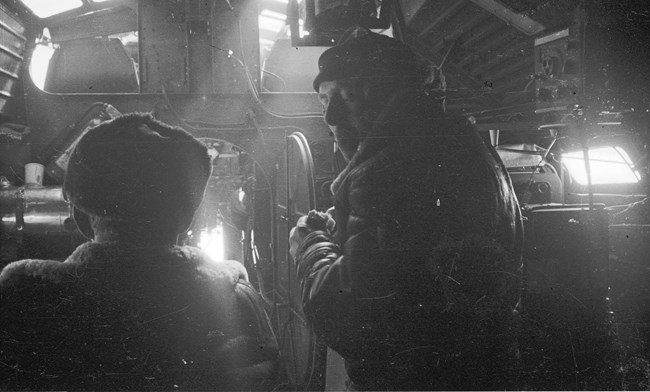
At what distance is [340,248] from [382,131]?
0.54 m

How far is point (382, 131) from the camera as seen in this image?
179cm

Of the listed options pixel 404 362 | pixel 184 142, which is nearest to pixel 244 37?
pixel 184 142

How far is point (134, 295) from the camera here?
5.36ft

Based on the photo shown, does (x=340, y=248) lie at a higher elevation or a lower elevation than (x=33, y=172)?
lower

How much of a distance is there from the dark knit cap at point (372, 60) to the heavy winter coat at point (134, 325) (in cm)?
101

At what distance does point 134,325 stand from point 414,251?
3.71 ft

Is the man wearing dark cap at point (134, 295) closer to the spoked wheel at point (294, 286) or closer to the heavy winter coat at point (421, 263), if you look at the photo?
the heavy winter coat at point (421, 263)

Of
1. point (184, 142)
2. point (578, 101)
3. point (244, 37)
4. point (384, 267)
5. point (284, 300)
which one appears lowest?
point (284, 300)

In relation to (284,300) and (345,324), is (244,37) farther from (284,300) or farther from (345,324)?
(345,324)

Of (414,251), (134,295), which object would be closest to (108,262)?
(134,295)

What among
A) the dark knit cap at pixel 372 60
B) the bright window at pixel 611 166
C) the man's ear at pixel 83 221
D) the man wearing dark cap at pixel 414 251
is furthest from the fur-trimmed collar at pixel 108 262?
the bright window at pixel 611 166

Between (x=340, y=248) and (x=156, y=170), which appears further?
(x=340, y=248)

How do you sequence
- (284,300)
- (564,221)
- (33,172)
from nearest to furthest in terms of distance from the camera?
1. (564,221)
2. (33,172)
3. (284,300)

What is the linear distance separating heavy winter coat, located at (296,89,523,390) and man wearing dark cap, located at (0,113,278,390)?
1.30 feet
